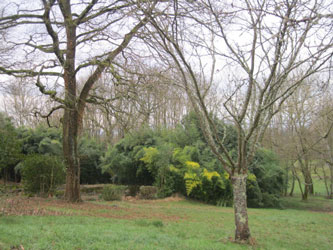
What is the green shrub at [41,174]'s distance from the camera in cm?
1234

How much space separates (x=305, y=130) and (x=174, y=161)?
9307 mm

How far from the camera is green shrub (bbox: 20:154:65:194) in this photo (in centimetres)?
1234

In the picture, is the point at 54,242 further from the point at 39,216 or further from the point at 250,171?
the point at 250,171

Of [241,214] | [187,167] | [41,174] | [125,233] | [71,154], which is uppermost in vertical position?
[71,154]

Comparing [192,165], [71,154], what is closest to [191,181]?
[192,165]

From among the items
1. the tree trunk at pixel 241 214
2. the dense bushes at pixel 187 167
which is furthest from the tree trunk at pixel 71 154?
the tree trunk at pixel 241 214

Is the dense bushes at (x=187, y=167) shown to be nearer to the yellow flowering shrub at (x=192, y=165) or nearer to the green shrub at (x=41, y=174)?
the yellow flowering shrub at (x=192, y=165)

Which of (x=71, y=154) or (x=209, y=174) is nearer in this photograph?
(x=71, y=154)

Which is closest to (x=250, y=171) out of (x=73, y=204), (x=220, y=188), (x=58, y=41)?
(x=220, y=188)

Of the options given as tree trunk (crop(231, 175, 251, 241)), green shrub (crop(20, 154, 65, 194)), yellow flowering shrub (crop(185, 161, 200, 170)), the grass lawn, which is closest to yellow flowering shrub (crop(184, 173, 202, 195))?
yellow flowering shrub (crop(185, 161, 200, 170))

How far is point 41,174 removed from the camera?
1241cm

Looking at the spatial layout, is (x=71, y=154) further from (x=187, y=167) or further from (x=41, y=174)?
(x=187, y=167)

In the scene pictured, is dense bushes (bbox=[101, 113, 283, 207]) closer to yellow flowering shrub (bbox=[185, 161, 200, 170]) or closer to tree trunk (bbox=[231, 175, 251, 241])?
yellow flowering shrub (bbox=[185, 161, 200, 170])

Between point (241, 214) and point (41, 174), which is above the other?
point (41, 174)
